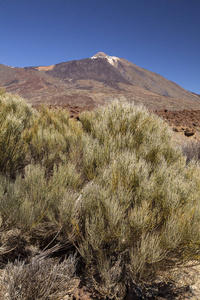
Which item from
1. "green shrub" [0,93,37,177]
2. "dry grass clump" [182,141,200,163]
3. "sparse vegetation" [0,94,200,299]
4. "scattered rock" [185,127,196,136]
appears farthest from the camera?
"scattered rock" [185,127,196,136]

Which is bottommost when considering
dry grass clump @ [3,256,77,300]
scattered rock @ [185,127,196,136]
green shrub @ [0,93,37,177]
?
dry grass clump @ [3,256,77,300]

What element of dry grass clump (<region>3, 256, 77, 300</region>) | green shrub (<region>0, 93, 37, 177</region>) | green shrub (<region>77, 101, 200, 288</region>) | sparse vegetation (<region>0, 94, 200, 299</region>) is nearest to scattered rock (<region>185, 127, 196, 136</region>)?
sparse vegetation (<region>0, 94, 200, 299</region>)

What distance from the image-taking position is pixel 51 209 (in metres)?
2.25

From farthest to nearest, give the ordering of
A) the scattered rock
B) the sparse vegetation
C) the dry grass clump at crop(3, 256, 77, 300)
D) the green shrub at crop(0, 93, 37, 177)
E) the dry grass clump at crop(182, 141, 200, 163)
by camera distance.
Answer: the scattered rock, the dry grass clump at crop(182, 141, 200, 163), the green shrub at crop(0, 93, 37, 177), the sparse vegetation, the dry grass clump at crop(3, 256, 77, 300)

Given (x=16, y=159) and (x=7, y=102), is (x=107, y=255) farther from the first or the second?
(x=7, y=102)

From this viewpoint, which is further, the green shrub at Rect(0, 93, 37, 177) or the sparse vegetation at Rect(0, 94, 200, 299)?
the green shrub at Rect(0, 93, 37, 177)

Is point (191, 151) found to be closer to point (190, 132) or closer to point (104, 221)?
point (190, 132)

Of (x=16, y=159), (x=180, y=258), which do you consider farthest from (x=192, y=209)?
(x=16, y=159)

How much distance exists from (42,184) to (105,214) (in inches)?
36.1

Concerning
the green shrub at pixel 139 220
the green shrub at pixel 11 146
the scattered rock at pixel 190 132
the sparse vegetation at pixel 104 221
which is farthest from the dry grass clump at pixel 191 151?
the green shrub at pixel 11 146

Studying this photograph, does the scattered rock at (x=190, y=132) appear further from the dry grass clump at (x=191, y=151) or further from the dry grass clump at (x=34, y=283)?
the dry grass clump at (x=34, y=283)

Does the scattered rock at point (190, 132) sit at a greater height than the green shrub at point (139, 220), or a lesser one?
greater

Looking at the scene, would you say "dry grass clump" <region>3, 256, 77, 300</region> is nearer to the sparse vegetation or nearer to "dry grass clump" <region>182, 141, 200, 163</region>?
the sparse vegetation

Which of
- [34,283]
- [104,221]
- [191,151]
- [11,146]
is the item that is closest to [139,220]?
[104,221]
